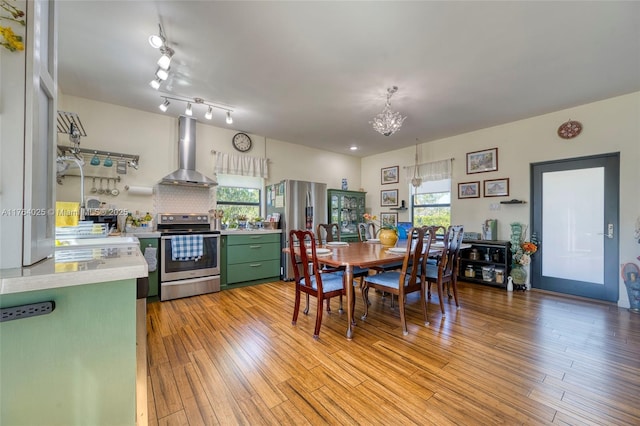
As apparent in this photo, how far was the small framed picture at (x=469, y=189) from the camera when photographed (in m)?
4.40

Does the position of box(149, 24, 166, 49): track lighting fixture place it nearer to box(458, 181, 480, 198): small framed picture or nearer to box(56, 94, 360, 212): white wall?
box(56, 94, 360, 212): white wall

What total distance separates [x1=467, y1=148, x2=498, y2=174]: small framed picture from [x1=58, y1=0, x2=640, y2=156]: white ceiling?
0.70 m

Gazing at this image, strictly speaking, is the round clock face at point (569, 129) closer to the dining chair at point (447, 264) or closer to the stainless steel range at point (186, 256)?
the dining chair at point (447, 264)

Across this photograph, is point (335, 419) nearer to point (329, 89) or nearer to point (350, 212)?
point (329, 89)

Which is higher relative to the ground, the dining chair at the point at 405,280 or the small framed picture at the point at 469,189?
the small framed picture at the point at 469,189

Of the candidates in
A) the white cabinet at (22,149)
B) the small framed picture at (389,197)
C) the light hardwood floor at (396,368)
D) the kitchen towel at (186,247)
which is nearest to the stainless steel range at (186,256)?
the kitchen towel at (186,247)

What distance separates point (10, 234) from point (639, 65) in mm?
4712

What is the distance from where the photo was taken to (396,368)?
71.5 inches

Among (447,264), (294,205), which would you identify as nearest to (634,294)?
(447,264)

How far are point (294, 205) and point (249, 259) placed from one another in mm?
1195

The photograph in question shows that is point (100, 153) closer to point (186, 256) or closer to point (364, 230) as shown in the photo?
point (186, 256)

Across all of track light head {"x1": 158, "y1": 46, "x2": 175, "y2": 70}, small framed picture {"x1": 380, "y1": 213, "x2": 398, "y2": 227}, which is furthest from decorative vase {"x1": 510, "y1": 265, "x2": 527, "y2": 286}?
track light head {"x1": 158, "y1": 46, "x2": 175, "y2": 70}

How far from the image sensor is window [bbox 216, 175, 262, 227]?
14.5ft

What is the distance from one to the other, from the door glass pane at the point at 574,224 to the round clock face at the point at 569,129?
0.50 metres
